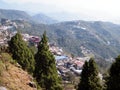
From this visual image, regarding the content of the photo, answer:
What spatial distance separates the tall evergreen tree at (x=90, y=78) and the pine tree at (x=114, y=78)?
21.2ft

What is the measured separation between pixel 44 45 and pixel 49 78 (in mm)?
4132

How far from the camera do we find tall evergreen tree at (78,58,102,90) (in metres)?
28.0

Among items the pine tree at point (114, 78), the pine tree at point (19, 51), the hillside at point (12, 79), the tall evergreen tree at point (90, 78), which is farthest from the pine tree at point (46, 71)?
the pine tree at point (114, 78)

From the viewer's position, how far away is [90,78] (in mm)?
28047

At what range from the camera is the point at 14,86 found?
59.4 feet

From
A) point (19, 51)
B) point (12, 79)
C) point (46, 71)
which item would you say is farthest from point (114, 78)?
point (19, 51)

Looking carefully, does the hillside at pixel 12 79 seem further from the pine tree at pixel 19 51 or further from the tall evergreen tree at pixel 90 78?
the pine tree at pixel 19 51

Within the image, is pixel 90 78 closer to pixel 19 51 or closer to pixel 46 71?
pixel 46 71

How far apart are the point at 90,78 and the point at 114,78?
6.95m

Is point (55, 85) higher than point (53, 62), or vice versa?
point (53, 62)

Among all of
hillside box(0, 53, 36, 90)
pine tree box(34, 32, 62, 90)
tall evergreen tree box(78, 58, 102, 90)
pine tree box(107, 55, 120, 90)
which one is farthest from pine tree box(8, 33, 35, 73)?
pine tree box(107, 55, 120, 90)

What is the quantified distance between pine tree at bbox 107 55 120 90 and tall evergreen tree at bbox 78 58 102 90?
645 cm

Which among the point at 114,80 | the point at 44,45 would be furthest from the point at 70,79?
the point at 114,80

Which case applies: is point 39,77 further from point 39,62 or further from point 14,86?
point 14,86
